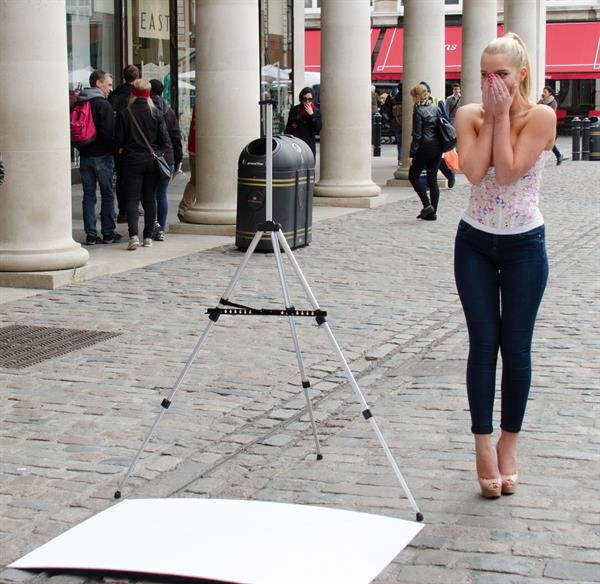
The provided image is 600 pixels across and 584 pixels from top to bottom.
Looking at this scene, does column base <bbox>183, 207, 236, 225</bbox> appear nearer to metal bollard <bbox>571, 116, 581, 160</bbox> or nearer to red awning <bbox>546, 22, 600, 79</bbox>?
metal bollard <bbox>571, 116, 581, 160</bbox>

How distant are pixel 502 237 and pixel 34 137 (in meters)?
6.59

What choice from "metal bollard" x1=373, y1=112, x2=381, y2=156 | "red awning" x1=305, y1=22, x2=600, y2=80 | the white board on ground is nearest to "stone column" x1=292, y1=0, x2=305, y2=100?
"metal bollard" x1=373, y1=112, x2=381, y2=156

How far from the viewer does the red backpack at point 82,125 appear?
13414mm

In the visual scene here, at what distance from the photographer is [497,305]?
5375 millimetres

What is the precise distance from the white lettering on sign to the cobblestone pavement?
11916mm

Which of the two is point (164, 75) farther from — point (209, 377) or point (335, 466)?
point (335, 466)

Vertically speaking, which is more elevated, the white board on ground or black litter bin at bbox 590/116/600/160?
black litter bin at bbox 590/116/600/160

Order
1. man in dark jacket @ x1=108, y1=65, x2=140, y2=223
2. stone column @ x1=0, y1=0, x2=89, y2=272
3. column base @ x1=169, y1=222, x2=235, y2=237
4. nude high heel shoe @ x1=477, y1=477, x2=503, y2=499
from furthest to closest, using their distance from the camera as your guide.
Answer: column base @ x1=169, y1=222, x2=235, y2=237, man in dark jacket @ x1=108, y1=65, x2=140, y2=223, stone column @ x1=0, y1=0, x2=89, y2=272, nude high heel shoe @ x1=477, y1=477, x2=503, y2=499

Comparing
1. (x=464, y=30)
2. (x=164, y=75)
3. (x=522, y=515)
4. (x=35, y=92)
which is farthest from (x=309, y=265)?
(x=464, y=30)

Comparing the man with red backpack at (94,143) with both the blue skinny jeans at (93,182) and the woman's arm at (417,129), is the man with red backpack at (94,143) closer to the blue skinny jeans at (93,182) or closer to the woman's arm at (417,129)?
the blue skinny jeans at (93,182)

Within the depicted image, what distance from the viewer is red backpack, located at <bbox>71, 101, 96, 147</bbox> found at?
1341 cm

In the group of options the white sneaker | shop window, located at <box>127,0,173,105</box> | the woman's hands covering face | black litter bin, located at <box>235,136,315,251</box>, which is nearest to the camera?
the woman's hands covering face

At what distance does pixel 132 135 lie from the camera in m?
13.3

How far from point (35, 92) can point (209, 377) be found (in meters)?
4.26
